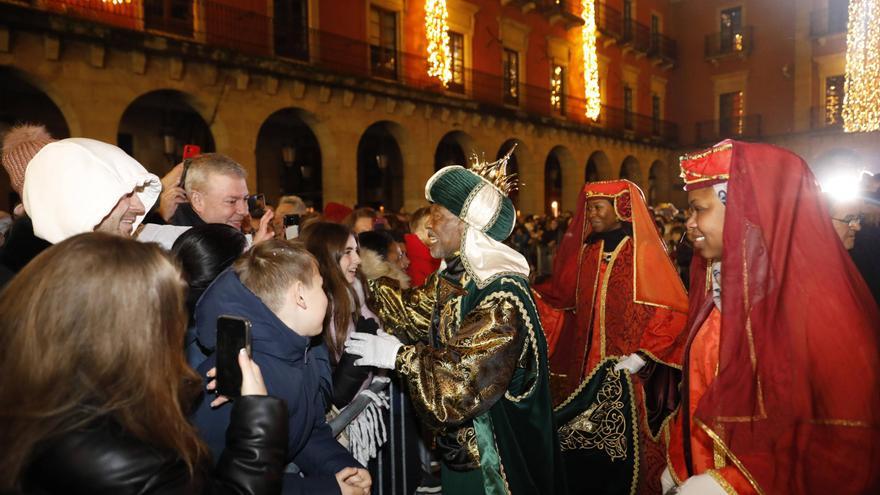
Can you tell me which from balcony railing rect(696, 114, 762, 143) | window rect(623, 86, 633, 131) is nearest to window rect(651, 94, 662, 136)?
balcony railing rect(696, 114, 762, 143)

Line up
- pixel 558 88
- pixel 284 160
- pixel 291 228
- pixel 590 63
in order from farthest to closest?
pixel 590 63
pixel 558 88
pixel 284 160
pixel 291 228

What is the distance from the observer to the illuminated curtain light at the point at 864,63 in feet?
39.8

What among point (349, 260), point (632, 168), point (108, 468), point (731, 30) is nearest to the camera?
point (108, 468)

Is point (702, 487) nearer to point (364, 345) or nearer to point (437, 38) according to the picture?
point (364, 345)

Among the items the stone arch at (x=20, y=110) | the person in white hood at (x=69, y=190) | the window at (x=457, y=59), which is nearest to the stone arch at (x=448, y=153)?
the window at (x=457, y=59)

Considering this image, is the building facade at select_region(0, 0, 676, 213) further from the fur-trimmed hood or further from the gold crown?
the gold crown

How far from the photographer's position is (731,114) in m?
31.5

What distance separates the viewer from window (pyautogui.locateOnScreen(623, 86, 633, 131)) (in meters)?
29.0

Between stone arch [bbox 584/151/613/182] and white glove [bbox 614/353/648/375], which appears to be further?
stone arch [bbox 584/151/613/182]

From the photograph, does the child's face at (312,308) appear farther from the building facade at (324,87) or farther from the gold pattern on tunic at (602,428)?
the building facade at (324,87)

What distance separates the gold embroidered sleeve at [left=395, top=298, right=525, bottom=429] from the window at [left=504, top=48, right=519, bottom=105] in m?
20.4

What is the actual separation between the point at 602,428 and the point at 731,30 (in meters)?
32.9

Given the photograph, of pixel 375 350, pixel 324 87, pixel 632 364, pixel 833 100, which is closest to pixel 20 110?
pixel 324 87

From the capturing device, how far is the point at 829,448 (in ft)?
6.41
